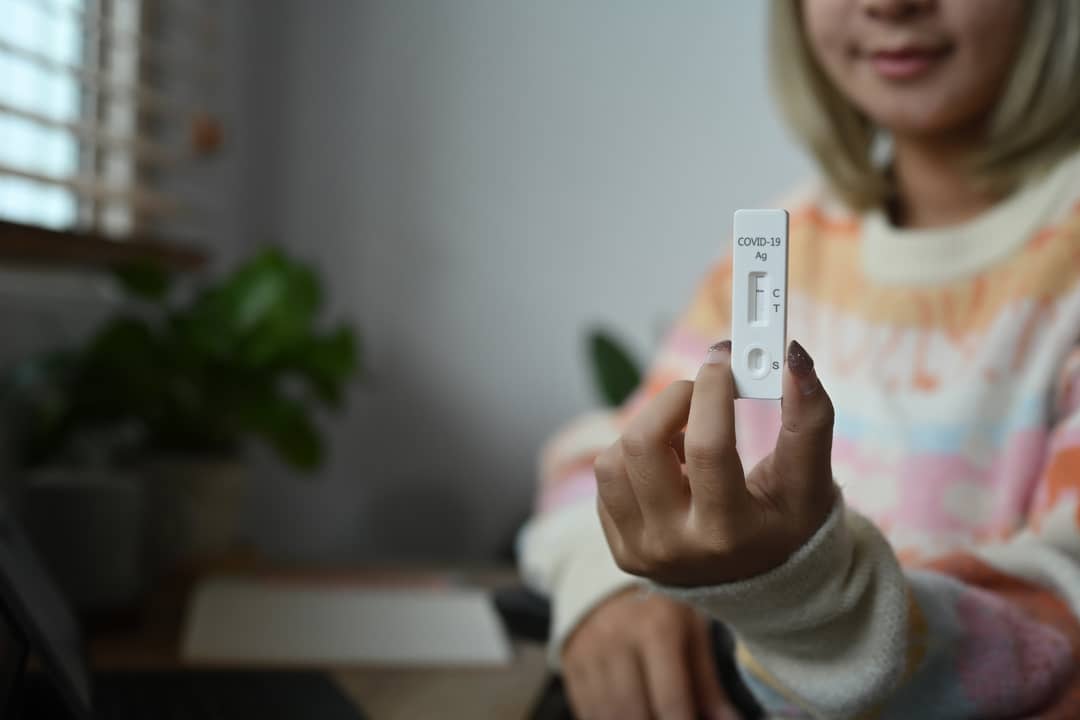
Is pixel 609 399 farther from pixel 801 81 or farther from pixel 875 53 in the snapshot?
pixel 875 53

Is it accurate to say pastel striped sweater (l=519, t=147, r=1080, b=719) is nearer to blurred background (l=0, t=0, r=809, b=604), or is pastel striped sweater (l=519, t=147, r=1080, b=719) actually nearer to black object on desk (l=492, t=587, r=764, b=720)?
black object on desk (l=492, t=587, r=764, b=720)

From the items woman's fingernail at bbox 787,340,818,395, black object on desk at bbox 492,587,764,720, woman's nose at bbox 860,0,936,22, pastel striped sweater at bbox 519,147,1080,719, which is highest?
woman's nose at bbox 860,0,936,22

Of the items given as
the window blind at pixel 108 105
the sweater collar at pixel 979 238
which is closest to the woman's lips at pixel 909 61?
the sweater collar at pixel 979 238

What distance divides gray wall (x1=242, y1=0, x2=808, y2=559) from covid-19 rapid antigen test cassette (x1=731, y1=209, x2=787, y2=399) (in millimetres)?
1343

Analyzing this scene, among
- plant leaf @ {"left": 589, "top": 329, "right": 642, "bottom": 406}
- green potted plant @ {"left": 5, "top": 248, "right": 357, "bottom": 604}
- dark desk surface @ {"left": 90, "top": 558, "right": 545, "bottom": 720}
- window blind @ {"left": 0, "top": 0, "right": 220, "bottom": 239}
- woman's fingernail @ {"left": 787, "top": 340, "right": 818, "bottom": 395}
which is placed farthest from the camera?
plant leaf @ {"left": 589, "top": 329, "right": 642, "bottom": 406}

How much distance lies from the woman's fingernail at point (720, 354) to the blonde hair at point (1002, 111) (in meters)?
0.50

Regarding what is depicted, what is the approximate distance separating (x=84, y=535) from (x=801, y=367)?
26.7 inches

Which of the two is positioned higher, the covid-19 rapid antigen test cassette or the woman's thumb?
the covid-19 rapid antigen test cassette

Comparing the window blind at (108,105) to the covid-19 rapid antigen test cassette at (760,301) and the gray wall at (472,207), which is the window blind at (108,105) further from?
the covid-19 rapid antigen test cassette at (760,301)

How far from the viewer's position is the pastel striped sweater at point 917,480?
0.41 metres

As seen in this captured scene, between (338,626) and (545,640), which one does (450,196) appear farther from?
(545,640)

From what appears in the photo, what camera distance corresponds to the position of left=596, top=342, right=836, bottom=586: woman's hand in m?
0.35

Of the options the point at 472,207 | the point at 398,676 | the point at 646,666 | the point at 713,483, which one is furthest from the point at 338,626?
the point at 472,207

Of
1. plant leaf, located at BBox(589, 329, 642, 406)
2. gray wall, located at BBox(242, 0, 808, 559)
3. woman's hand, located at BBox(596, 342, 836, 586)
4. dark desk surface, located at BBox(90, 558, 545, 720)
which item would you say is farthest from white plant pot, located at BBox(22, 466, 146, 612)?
gray wall, located at BBox(242, 0, 808, 559)
